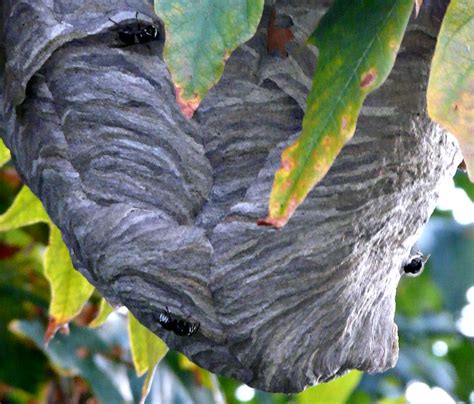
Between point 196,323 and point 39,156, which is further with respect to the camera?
point 39,156

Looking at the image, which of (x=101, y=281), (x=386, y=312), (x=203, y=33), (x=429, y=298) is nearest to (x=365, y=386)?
(x=429, y=298)

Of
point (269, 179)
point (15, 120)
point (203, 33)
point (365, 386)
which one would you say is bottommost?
point (365, 386)

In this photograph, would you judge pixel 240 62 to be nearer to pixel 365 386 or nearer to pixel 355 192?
pixel 355 192

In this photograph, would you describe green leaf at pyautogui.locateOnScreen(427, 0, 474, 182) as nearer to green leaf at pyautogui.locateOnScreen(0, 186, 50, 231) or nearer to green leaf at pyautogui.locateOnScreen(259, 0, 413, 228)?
green leaf at pyautogui.locateOnScreen(259, 0, 413, 228)

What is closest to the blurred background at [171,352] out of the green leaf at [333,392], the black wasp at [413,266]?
the green leaf at [333,392]

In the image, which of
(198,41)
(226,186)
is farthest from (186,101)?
(226,186)

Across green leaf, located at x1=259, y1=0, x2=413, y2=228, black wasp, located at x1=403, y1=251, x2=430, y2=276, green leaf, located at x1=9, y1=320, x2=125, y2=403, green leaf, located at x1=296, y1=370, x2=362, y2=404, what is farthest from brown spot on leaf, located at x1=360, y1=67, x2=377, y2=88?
green leaf, located at x1=296, y1=370, x2=362, y2=404

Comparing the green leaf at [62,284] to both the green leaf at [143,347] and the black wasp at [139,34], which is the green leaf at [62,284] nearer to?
the green leaf at [143,347]
